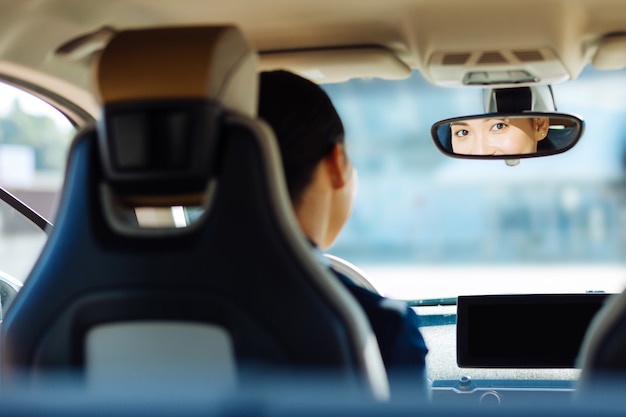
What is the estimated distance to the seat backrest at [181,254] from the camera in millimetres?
1542

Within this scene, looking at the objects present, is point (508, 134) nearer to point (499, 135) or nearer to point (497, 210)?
point (499, 135)

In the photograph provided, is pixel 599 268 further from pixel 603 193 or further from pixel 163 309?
pixel 163 309

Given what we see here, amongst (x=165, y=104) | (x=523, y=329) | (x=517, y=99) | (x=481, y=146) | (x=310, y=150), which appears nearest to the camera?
(x=165, y=104)

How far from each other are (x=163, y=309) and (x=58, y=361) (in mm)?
245

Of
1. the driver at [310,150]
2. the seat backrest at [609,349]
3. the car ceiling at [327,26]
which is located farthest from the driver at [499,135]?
the seat backrest at [609,349]

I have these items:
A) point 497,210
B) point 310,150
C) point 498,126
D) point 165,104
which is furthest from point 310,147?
point 497,210

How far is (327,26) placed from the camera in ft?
9.30

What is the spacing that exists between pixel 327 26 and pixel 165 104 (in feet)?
4.40

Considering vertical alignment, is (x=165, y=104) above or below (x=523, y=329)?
above

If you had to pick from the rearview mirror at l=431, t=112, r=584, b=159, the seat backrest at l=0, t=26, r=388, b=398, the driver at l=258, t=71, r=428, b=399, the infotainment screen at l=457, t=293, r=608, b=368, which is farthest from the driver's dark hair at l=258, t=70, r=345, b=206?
the rearview mirror at l=431, t=112, r=584, b=159

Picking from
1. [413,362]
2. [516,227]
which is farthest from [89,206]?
[516,227]

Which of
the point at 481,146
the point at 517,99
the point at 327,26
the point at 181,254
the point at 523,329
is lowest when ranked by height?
the point at 523,329

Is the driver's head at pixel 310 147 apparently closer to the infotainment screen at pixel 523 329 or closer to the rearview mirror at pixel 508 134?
the infotainment screen at pixel 523 329

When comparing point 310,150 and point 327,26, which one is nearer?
point 310,150
